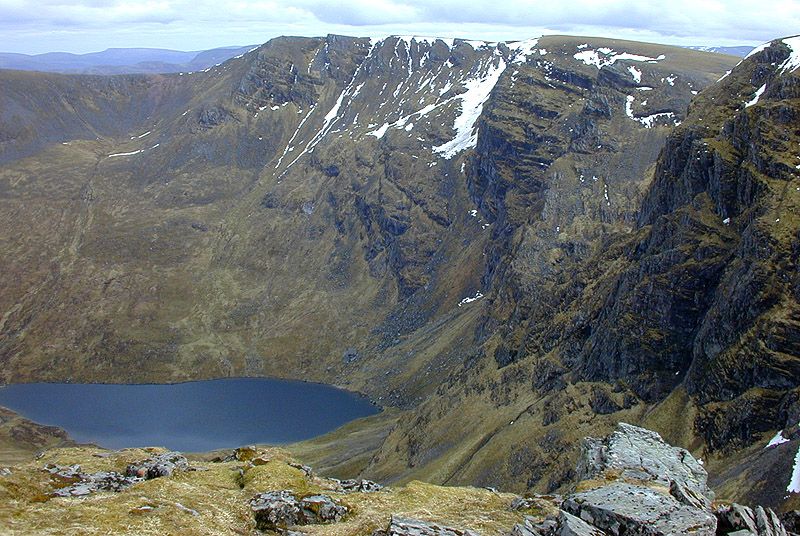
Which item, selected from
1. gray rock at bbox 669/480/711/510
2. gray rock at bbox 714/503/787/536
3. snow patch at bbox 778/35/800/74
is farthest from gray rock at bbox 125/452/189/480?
snow patch at bbox 778/35/800/74

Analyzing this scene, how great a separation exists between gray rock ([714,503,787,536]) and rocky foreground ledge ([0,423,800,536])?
0.18 feet

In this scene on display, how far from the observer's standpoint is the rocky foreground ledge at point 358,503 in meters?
34.9

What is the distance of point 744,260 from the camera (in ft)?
330

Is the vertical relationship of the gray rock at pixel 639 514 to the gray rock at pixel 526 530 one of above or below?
above

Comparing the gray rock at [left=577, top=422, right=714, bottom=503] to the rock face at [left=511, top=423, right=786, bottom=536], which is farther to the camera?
the gray rock at [left=577, top=422, right=714, bottom=503]

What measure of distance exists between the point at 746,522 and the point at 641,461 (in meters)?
13.9

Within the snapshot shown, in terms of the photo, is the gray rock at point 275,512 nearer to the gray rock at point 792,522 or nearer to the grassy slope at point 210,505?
the grassy slope at point 210,505

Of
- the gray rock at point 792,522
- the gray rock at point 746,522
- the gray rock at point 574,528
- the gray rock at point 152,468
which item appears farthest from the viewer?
the gray rock at point 152,468

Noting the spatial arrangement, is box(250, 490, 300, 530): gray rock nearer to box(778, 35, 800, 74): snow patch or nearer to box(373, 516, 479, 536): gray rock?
box(373, 516, 479, 536): gray rock

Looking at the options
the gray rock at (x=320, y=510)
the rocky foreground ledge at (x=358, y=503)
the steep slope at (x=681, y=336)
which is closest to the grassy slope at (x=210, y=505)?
the rocky foreground ledge at (x=358, y=503)

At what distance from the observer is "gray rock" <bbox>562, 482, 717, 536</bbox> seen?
33156 millimetres

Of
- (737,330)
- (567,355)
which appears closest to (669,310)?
(737,330)

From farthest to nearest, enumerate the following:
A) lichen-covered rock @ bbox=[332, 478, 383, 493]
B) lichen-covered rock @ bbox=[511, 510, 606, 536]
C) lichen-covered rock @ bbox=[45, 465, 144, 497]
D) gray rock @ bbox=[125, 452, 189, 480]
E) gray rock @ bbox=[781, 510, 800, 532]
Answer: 1. lichen-covered rock @ bbox=[332, 478, 383, 493]
2. gray rock @ bbox=[125, 452, 189, 480]
3. lichen-covered rock @ bbox=[45, 465, 144, 497]
4. gray rock @ bbox=[781, 510, 800, 532]
5. lichen-covered rock @ bbox=[511, 510, 606, 536]

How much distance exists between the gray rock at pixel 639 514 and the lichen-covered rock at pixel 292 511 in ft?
52.7
